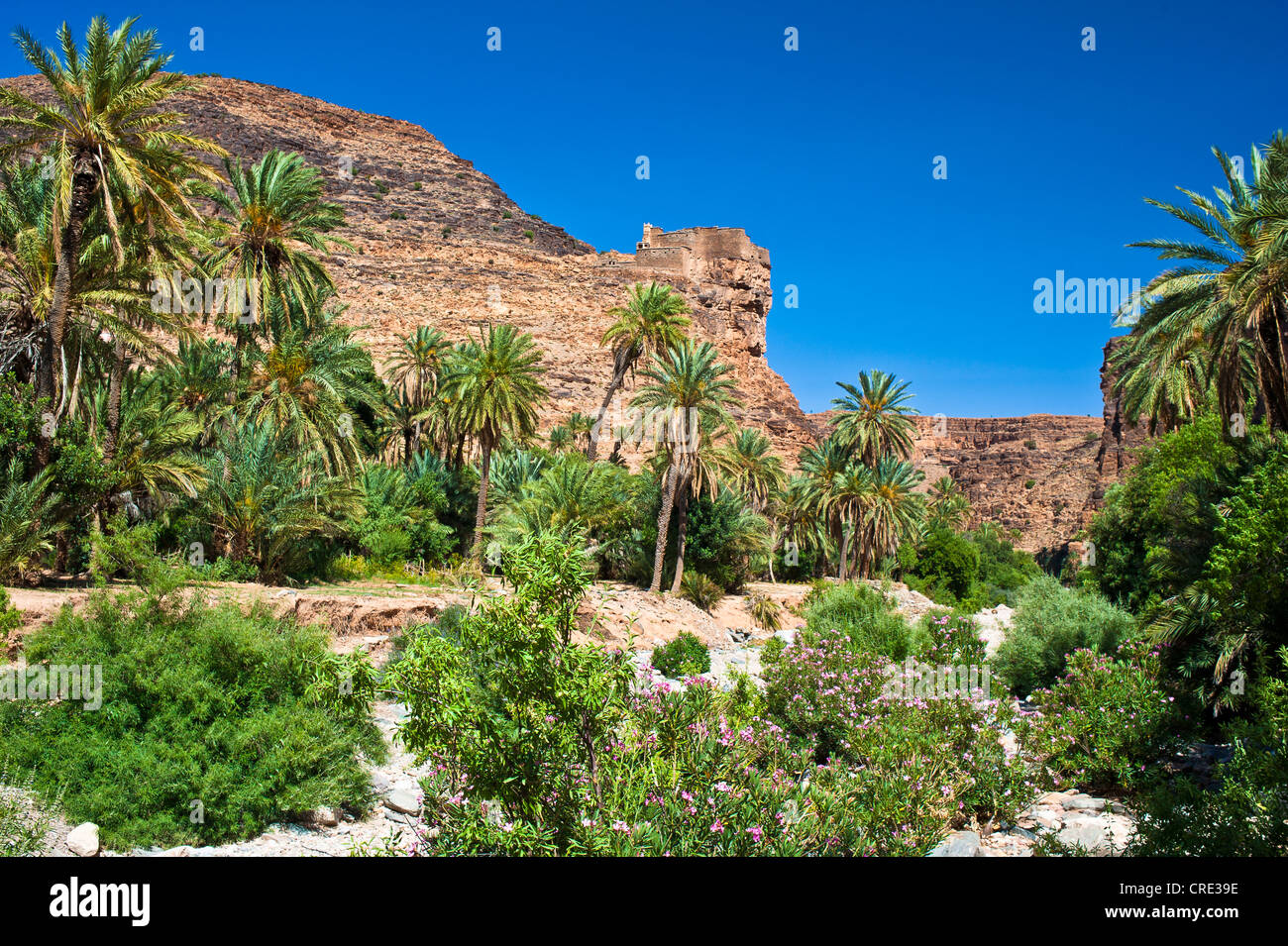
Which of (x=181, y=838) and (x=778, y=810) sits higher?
(x=778, y=810)

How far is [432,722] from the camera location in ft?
17.0

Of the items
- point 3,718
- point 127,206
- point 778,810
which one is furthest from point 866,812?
point 127,206

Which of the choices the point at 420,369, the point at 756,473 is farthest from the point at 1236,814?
the point at 420,369

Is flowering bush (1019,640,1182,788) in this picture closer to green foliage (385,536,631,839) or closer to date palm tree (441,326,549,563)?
green foliage (385,536,631,839)

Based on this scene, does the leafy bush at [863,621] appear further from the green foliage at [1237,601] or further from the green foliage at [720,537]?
the green foliage at [720,537]

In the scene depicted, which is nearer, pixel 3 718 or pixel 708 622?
pixel 3 718

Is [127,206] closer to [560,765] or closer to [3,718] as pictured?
[3,718]

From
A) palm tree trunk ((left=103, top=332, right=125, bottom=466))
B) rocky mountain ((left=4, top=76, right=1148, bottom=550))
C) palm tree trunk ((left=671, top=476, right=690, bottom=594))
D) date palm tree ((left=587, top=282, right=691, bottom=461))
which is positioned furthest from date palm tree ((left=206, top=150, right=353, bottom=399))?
rocky mountain ((left=4, top=76, right=1148, bottom=550))

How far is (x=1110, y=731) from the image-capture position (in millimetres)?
11852

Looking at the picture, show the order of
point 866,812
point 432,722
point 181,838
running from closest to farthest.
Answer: point 432,722 → point 866,812 → point 181,838

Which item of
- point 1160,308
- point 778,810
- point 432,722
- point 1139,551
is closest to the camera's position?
point 432,722

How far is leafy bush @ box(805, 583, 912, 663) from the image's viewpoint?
1839 centimetres

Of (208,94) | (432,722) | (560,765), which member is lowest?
(560,765)
